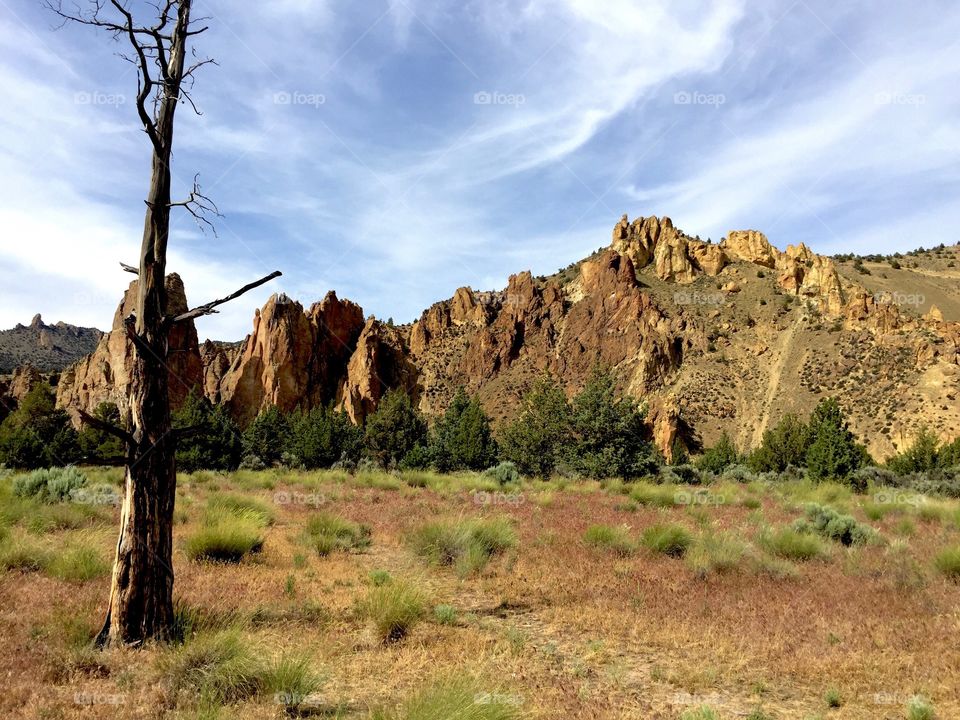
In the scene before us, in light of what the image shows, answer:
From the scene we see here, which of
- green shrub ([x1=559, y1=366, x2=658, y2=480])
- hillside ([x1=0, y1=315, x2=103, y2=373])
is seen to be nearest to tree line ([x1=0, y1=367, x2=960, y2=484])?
green shrub ([x1=559, y1=366, x2=658, y2=480])

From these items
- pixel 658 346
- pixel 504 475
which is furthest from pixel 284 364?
pixel 504 475

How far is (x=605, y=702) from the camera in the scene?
15.8ft

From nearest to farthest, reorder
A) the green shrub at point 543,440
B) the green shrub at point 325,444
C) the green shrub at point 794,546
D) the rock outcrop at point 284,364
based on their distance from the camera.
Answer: the green shrub at point 794,546
the green shrub at point 543,440
the green shrub at point 325,444
the rock outcrop at point 284,364

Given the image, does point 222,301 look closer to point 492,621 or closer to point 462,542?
point 492,621

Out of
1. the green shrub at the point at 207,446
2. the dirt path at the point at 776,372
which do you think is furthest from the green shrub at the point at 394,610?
the dirt path at the point at 776,372

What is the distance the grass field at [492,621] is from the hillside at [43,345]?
382ft

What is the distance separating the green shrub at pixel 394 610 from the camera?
6418 millimetres

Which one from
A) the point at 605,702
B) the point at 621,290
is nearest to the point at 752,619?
the point at 605,702

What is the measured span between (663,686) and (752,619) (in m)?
2.43

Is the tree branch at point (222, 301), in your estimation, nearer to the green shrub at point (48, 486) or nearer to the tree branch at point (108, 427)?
the tree branch at point (108, 427)

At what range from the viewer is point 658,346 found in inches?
3135

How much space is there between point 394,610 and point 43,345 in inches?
6278

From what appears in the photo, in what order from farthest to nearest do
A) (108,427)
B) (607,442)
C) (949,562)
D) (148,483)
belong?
(607,442)
(949,562)
(148,483)
(108,427)

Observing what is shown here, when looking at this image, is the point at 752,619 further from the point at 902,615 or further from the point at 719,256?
the point at 719,256
